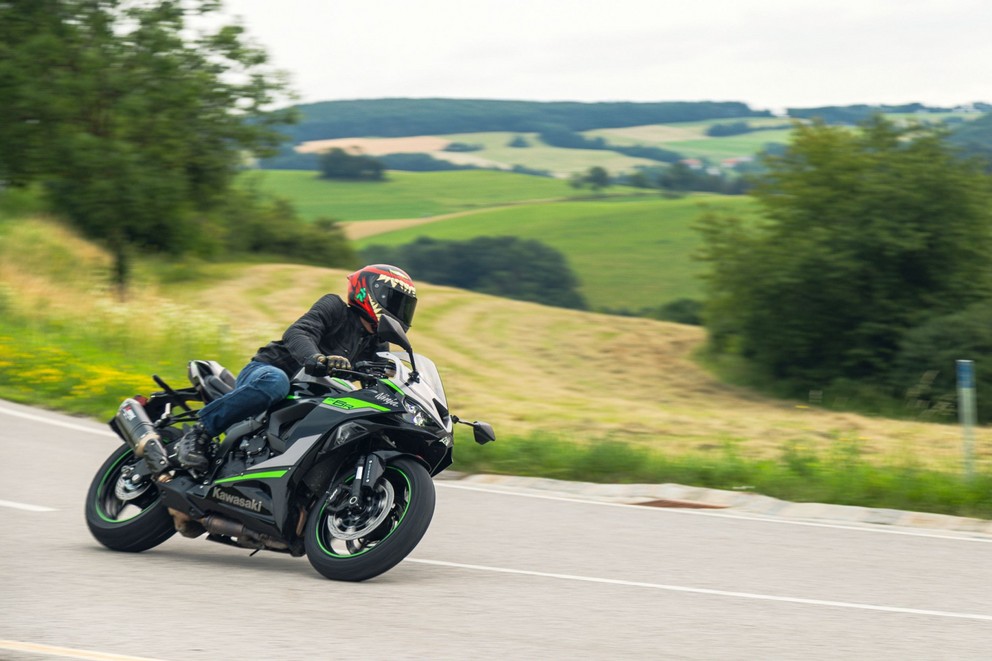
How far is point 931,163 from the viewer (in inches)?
1189

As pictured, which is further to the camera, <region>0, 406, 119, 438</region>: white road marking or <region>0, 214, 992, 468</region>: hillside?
<region>0, 214, 992, 468</region>: hillside

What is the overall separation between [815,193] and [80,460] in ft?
78.6

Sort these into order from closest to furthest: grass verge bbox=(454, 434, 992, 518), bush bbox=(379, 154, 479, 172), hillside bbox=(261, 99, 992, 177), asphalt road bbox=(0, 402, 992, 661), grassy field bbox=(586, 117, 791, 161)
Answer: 1. asphalt road bbox=(0, 402, 992, 661)
2. grass verge bbox=(454, 434, 992, 518)
3. bush bbox=(379, 154, 479, 172)
4. hillside bbox=(261, 99, 992, 177)
5. grassy field bbox=(586, 117, 791, 161)

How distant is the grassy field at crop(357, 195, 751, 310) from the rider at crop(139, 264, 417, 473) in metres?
50.3

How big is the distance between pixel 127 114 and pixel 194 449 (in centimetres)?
2188

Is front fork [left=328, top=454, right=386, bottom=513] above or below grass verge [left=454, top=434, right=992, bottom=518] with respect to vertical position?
above

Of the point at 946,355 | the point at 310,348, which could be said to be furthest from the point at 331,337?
the point at 946,355

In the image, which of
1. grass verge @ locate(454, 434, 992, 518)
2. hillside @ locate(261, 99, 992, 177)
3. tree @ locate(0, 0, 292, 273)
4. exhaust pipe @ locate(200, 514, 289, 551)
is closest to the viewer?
exhaust pipe @ locate(200, 514, 289, 551)

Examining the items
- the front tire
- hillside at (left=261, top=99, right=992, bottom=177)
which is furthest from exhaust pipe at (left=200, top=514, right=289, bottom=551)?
hillside at (left=261, top=99, right=992, bottom=177)

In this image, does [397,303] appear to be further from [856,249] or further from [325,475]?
[856,249]

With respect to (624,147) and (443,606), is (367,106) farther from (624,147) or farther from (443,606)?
→ (443,606)

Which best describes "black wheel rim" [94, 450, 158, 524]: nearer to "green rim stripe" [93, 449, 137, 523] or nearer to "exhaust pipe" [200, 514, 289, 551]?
"green rim stripe" [93, 449, 137, 523]

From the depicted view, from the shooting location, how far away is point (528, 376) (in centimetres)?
2741

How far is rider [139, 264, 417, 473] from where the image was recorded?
22.5ft
